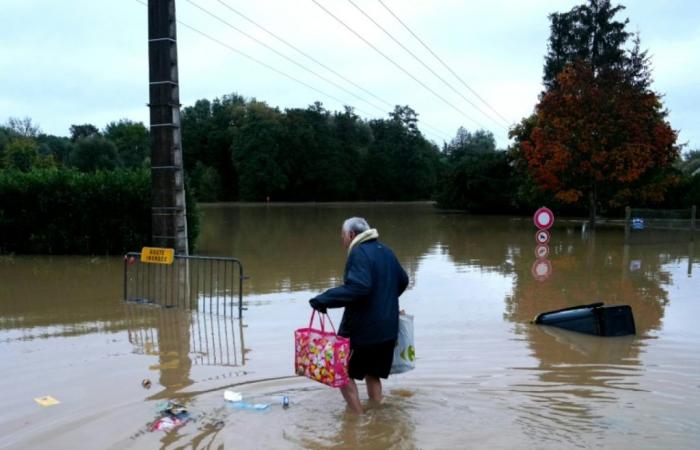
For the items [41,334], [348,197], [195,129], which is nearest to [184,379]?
[41,334]

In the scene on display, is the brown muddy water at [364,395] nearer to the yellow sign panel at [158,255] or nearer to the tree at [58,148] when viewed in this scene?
the yellow sign panel at [158,255]

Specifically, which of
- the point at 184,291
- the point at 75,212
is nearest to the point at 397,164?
the point at 75,212

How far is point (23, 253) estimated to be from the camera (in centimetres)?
1773

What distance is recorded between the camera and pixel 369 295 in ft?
16.4

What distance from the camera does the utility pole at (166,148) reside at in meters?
10.9

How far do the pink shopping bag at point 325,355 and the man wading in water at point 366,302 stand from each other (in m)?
0.17

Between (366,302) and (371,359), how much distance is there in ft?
1.73

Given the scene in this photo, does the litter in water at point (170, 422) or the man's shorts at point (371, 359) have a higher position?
the man's shorts at point (371, 359)

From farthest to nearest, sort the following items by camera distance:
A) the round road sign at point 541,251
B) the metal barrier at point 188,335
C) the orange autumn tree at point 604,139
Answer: the orange autumn tree at point 604,139 → the round road sign at point 541,251 → the metal barrier at point 188,335

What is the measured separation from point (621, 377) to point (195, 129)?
295 ft

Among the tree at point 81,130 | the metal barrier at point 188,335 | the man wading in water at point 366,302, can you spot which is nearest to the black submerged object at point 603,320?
the man wading in water at point 366,302

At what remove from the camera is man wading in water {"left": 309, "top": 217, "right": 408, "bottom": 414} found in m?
4.85

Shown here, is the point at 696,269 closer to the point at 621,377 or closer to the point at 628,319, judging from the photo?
the point at 628,319

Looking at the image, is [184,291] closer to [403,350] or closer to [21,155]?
[403,350]
